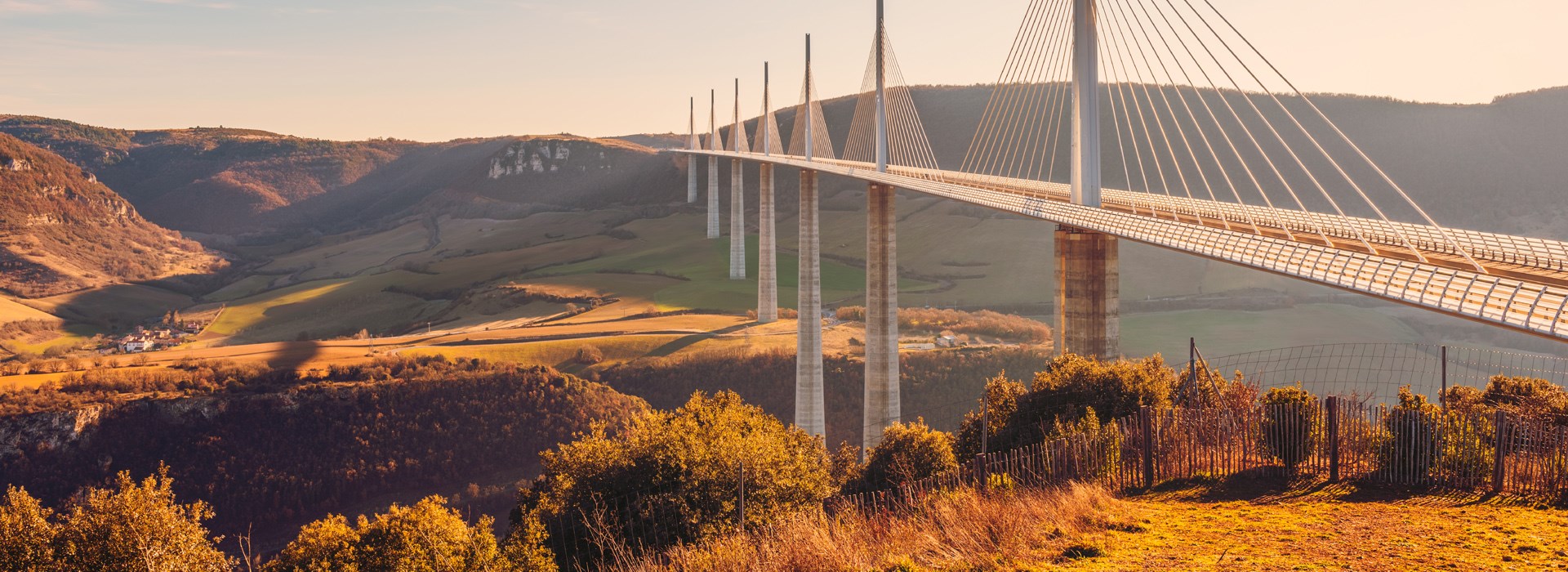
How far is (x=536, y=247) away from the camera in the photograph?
4469 inches

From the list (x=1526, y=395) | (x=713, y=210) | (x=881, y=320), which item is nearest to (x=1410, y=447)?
(x=1526, y=395)

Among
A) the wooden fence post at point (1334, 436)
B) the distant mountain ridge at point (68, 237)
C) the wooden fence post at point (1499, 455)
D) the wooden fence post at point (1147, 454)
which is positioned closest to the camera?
the wooden fence post at point (1499, 455)

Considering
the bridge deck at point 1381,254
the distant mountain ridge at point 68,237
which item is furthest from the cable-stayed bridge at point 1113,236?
the distant mountain ridge at point 68,237

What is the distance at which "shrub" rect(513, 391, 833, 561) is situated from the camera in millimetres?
18625

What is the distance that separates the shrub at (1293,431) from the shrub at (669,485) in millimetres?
8380

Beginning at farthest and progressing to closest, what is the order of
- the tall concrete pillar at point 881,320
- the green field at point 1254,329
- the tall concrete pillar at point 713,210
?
the tall concrete pillar at point 713,210
the green field at point 1254,329
the tall concrete pillar at point 881,320

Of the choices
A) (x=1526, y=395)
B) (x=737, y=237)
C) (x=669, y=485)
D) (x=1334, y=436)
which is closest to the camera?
(x=1334, y=436)

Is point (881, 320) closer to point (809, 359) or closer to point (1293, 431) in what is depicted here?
point (809, 359)

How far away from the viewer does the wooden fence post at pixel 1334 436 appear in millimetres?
14078

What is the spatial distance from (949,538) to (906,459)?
9.82 m

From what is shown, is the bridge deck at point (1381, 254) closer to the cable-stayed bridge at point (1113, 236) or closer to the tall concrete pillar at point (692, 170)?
the cable-stayed bridge at point (1113, 236)

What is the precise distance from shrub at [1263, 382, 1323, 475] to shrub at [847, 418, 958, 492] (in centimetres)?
675

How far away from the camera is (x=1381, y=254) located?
15.3 meters

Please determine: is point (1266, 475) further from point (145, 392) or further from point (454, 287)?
point (454, 287)
